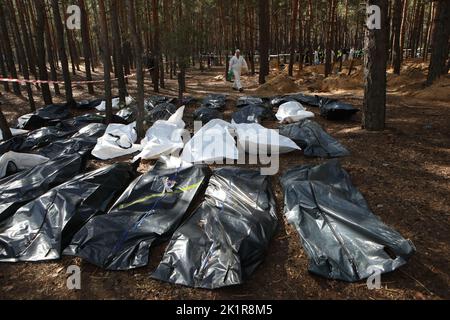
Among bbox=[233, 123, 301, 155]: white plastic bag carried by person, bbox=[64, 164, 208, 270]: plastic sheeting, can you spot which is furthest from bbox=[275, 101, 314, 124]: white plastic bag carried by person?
bbox=[64, 164, 208, 270]: plastic sheeting

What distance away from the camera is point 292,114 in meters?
7.51

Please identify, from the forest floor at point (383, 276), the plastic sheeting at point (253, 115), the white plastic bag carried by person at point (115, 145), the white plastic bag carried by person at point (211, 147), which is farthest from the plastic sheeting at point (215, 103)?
the forest floor at point (383, 276)

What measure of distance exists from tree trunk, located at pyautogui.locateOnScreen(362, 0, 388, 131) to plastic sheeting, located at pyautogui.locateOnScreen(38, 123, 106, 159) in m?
5.11

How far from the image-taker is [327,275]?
2723 millimetres

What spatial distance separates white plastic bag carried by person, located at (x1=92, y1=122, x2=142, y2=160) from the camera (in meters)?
5.75

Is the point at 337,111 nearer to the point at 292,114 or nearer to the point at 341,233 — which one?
the point at 292,114

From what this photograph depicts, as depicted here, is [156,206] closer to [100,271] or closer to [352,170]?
[100,271]

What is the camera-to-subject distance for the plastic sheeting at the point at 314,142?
5270 mm

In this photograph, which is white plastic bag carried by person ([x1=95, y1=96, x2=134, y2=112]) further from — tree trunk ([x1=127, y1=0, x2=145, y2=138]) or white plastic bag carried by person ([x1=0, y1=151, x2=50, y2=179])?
white plastic bag carried by person ([x1=0, y1=151, x2=50, y2=179])

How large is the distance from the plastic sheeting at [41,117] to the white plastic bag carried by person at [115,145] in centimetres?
287

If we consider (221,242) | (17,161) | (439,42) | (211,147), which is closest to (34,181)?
(17,161)

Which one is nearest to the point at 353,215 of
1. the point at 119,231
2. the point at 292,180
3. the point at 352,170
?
the point at 292,180

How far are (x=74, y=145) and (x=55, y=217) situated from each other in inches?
111

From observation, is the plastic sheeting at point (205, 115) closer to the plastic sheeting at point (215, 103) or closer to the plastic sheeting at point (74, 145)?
the plastic sheeting at point (215, 103)
